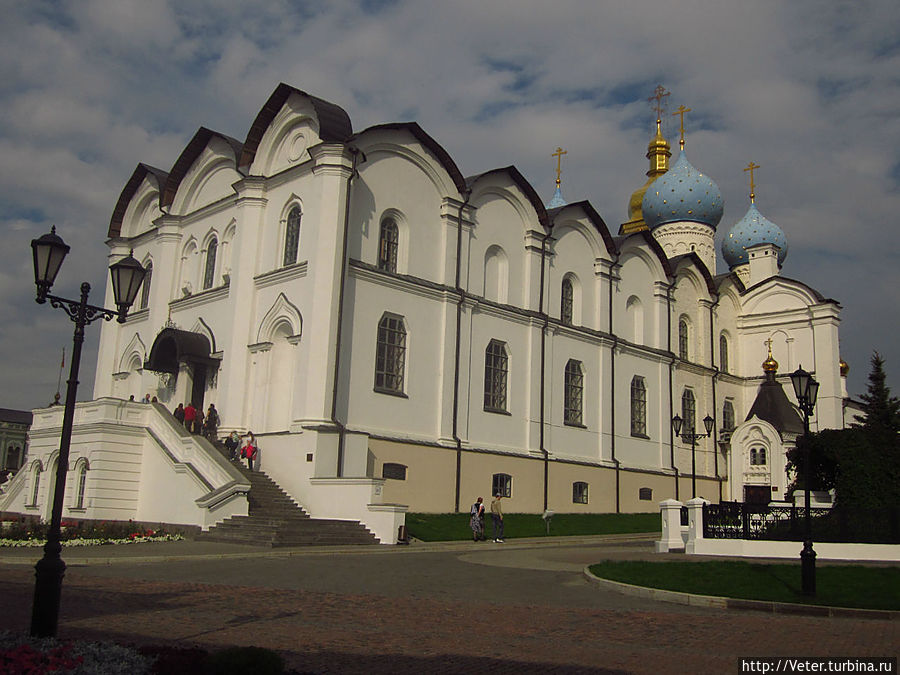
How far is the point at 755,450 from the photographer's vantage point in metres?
38.6

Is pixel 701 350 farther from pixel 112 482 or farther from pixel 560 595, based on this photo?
pixel 560 595

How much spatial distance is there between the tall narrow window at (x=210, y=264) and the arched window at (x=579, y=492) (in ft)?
48.5

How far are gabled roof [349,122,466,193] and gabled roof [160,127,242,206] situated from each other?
5.95 meters

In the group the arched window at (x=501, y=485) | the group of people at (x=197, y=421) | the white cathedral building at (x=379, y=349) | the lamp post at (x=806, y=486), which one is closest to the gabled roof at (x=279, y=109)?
the white cathedral building at (x=379, y=349)

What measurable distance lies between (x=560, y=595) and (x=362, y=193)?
16.7 metres

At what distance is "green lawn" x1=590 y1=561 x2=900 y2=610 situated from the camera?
40.2 ft

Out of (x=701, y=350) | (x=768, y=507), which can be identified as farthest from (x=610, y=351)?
(x=768, y=507)

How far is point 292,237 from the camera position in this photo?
27.2 m

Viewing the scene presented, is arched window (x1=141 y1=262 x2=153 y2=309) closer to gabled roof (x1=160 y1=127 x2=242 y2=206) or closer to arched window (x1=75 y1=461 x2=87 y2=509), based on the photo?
gabled roof (x1=160 y1=127 x2=242 y2=206)

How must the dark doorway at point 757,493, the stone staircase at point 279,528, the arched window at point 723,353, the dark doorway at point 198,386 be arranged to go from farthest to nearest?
the arched window at point 723,353 → the dark doorway at point 757,493 → the dark doorway at point 198,386 → the stone staircase at point 279,528

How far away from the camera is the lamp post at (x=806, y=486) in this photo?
1277cm

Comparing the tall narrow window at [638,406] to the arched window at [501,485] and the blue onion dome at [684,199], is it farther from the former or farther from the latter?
the blue onion dome at [684,199]

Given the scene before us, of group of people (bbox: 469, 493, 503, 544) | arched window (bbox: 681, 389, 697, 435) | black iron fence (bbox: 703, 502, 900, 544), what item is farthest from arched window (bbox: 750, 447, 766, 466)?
group of people (bbox: 469, 493, 503, 544)

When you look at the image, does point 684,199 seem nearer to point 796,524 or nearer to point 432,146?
point 432,146
